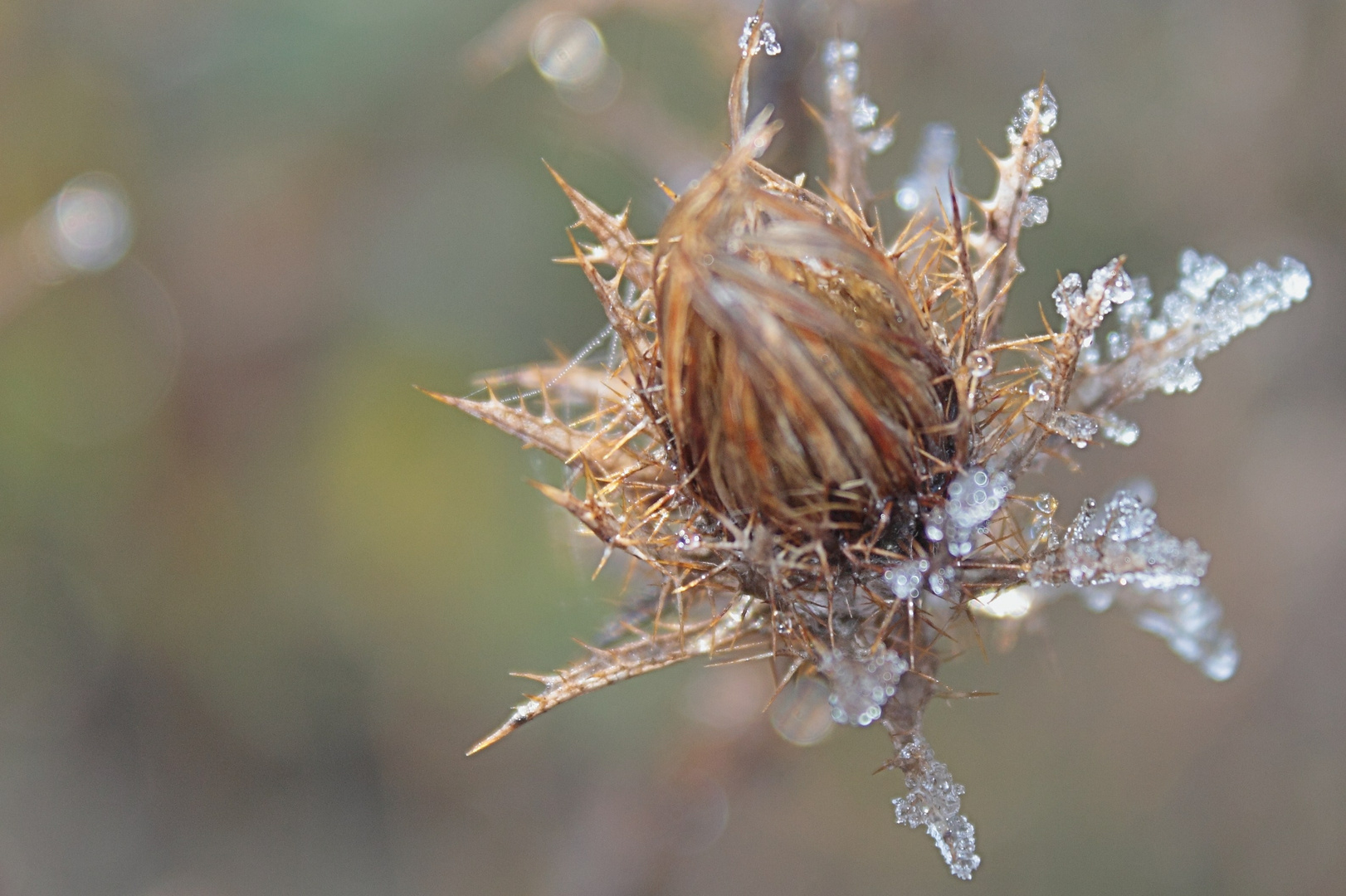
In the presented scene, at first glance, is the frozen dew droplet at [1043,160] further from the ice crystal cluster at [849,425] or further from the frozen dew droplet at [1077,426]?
the frozen dew droplet at [1077,426]

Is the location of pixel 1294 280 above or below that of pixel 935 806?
above

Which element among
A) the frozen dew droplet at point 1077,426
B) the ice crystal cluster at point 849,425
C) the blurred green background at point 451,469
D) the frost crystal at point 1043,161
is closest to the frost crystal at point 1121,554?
the ice crystal cluster at point 849,425

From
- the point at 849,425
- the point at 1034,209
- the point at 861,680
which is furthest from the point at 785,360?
the point at 1034,209

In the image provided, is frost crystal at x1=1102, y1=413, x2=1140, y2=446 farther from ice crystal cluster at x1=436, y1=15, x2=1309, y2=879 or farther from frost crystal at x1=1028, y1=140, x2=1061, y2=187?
frost crystal at x1=1028, y1=140, x2=1061, y2=187

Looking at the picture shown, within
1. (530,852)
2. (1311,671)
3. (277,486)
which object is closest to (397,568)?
(277,486)

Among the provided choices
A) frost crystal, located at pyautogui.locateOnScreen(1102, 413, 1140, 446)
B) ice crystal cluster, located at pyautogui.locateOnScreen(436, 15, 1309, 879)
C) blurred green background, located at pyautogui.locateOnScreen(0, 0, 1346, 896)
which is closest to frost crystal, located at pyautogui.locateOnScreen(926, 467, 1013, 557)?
ice crystal cluster, located at pyautogui.locateOnScreen(436, 15, 1309, 879)

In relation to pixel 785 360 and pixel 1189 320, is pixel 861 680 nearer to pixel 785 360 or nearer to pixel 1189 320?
pixel 785 360
